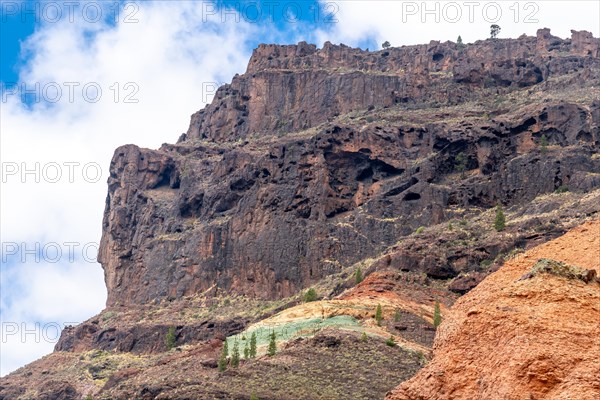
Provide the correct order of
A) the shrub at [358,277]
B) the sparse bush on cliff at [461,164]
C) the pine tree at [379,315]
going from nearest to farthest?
the pine tree at [379,315]
the shrub at [358,277]
the sparse bush on cliff at [461,164]

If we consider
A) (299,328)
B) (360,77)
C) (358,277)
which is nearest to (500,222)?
(358,277)

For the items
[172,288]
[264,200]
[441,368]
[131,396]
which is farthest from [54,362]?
[441,368]

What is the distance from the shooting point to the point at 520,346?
1075 inches

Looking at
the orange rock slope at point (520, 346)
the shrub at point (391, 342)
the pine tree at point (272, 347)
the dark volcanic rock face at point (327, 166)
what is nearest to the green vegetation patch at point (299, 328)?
the pine tree at point (272, 347)

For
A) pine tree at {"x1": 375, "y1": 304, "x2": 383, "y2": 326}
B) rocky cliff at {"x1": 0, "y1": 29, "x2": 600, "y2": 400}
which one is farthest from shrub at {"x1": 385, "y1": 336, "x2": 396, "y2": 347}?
pine tree at {"x1": 375, "y1": 304, "x2": 383, "y2": 326}

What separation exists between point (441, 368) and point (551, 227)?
68211 millimetres

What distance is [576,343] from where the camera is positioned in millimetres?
27109

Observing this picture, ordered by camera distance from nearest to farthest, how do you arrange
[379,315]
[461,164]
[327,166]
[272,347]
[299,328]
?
[272,347] < [379,315] < [299,328] < [461,164] < [327,166]

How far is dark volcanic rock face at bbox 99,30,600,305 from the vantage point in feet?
394

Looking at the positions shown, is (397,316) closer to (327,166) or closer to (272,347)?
(272,347)

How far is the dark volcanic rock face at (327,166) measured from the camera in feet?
394

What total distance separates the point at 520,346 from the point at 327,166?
102888 millimetres

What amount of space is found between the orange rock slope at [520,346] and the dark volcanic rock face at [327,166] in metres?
66.6

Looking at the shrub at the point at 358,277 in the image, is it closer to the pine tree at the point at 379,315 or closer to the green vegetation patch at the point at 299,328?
the green vegetation patch at the point at 299,328
